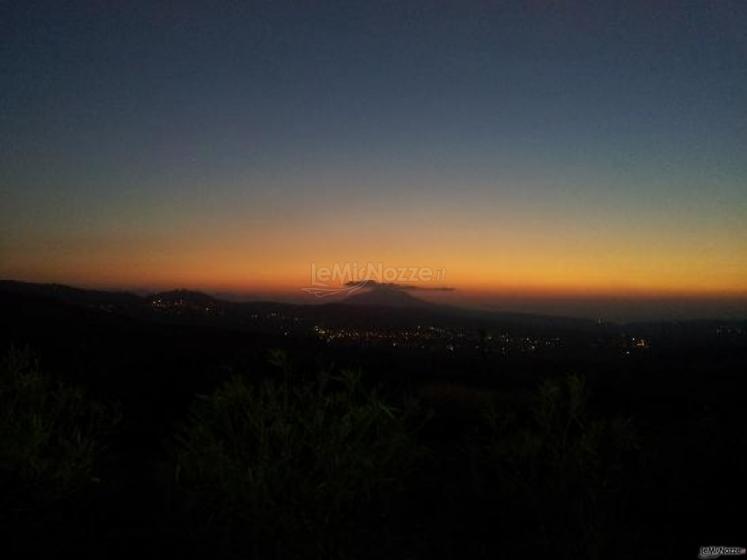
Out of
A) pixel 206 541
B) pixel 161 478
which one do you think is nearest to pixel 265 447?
pixel 206 541

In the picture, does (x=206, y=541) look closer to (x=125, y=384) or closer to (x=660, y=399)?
(x=125, y=384)

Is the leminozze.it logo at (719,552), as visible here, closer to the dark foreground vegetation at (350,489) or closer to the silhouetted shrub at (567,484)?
the dark foreground vegetation at (350,489)

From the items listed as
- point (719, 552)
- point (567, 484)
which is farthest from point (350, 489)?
point (719, 552)

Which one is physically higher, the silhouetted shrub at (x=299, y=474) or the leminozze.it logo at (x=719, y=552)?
the silhouetted shrub at (x=299, y=474)

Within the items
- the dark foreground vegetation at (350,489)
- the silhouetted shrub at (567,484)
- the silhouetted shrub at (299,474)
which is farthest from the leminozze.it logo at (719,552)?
the silhouetted shrub at (299,474)

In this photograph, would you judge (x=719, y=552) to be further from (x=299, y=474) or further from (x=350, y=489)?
(x=299, y=474)

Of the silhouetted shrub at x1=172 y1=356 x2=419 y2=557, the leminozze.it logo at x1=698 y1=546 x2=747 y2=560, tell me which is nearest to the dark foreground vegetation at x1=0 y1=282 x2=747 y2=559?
the silhouetted shrub at x1=172 y1=356 x2=419 y2=557

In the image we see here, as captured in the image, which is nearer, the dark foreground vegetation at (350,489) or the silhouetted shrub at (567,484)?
the silhouetted shrub at (567,484)

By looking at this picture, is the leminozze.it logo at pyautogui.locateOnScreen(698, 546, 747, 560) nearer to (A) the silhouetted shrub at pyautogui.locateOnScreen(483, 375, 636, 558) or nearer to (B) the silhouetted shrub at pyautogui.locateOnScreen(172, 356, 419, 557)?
(A) the silhouetted shrub at pyautogui.locateOnScreen(483, 375, 636, 558)
